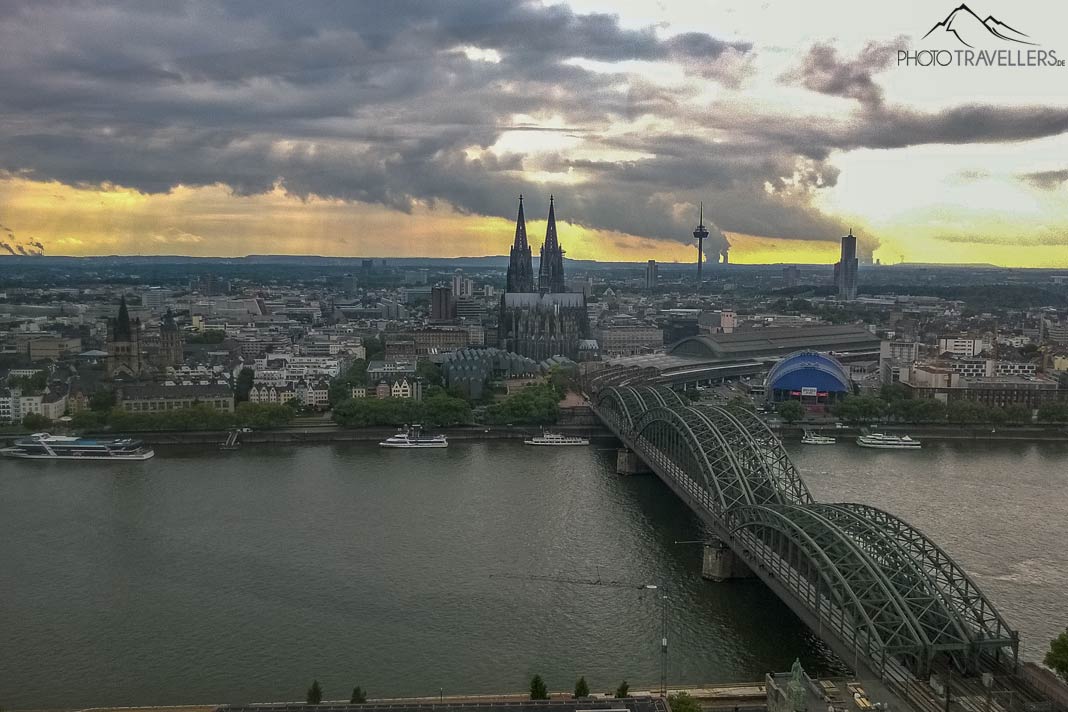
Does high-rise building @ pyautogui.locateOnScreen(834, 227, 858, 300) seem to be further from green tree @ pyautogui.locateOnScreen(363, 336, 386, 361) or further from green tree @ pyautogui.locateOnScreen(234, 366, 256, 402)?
green tree @ pyautogui.locateOnScreen(234, 366, 256, 402)

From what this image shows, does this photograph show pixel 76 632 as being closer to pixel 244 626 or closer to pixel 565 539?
pixel 244 626

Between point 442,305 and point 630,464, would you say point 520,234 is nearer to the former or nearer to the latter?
point 442,305

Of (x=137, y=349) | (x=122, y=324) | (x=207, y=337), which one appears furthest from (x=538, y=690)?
(x=207, y=337)

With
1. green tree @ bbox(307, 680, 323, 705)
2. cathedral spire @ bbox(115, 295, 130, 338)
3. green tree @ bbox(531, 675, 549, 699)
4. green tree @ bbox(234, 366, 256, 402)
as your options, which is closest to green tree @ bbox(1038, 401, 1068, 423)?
green tree @ bbox(531, 675, 549, 699)

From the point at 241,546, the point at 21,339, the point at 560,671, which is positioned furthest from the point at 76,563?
the point at 21,339

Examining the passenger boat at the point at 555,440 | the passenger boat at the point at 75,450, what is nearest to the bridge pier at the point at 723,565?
the passenger boat at the point at 555,440

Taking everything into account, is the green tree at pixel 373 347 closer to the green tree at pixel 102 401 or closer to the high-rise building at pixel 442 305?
the green tree at pixel 102 401
